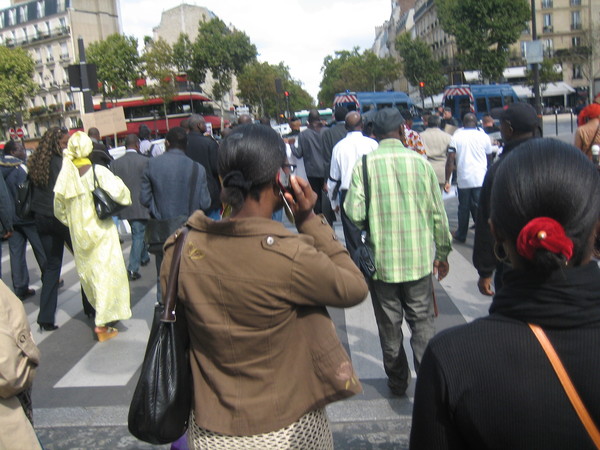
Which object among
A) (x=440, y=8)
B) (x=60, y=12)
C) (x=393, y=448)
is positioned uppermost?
(x=60, y=12)

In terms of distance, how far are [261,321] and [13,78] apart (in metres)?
60.2

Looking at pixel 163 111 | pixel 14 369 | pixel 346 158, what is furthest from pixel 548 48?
pixel 14 369

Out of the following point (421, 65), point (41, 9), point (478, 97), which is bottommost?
point (478, 97)

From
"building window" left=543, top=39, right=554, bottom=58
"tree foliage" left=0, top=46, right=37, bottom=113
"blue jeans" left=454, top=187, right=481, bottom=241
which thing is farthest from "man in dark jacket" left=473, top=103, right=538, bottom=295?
"building window" left=543, top=39, right=554, bottom=58

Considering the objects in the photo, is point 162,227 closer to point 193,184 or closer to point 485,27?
point 193,184

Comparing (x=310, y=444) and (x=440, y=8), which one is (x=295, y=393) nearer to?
(x=310, y=444)

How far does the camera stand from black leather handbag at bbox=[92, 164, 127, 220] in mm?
5293

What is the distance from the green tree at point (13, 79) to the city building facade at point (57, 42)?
1961cm

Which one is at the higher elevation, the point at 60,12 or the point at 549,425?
the point at 60,12

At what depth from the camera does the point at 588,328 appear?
4.15ft

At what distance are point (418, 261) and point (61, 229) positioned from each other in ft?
12.3

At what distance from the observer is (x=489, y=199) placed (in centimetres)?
355

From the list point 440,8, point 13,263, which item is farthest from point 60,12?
point 13,263

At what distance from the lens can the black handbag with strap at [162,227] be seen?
544 centimetres
